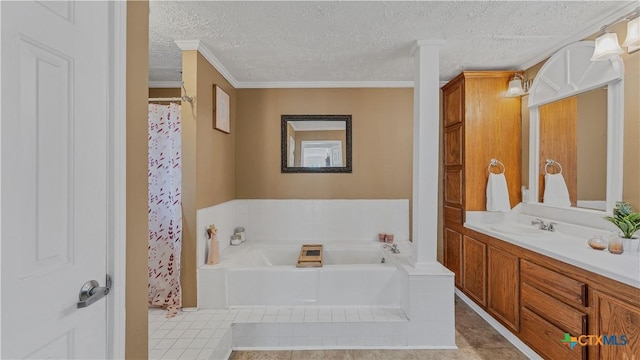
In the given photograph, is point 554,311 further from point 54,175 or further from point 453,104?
point 54,175

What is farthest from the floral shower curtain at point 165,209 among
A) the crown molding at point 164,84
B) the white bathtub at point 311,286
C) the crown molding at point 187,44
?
the crown molding at point 164,84

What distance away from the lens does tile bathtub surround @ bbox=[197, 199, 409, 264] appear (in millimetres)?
3461

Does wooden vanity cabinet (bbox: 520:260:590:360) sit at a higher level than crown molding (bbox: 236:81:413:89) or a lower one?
lower

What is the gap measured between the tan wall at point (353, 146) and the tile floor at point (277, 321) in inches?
57.3

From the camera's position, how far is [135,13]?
1125mm

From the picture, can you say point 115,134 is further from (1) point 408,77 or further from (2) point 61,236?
(1) point 408,77

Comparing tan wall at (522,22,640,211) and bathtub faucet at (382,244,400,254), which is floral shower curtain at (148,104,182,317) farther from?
tan wall at (522,22,640,211)

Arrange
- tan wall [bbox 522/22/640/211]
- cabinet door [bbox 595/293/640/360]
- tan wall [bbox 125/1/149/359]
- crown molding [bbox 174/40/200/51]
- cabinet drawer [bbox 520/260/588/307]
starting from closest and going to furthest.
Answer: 1. tan wall [bbox 125/1/149/359]
2. cabinet door [bbox 595/293/640/360]
3. cabinet drawer [bbox 520/260/588/307]
4. tan wall [bbox 522/22/640/211]
5. crown molding [bbox 174/40/200/51]

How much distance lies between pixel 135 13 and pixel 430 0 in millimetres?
1692

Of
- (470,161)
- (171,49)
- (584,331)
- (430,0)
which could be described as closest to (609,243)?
(584,331)

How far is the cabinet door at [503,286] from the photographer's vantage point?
2229 millimetres

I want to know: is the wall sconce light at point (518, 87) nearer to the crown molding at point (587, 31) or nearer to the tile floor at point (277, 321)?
the crown molding at point (587, 31)

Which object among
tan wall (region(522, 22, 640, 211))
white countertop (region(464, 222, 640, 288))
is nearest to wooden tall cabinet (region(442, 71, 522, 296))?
white countertop (region(464, 222, 640, 288))

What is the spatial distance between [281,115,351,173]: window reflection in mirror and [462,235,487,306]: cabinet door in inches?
61.7
